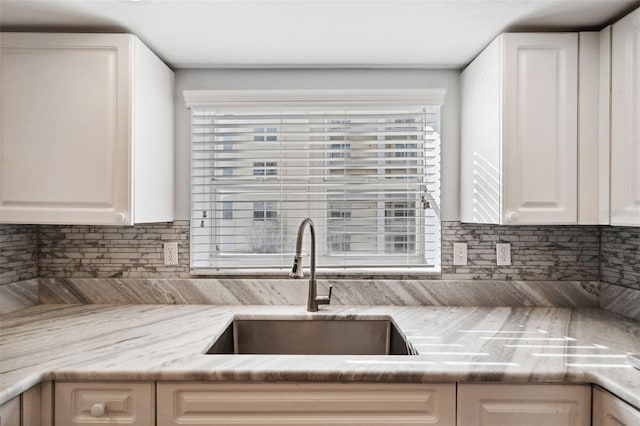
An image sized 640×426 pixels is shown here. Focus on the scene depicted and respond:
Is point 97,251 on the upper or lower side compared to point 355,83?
lower

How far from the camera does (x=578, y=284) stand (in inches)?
80.7

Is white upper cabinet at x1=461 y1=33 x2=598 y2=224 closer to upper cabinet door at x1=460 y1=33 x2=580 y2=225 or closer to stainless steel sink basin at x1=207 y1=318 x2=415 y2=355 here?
upper cabinet door at x1=460 y1=33 x2=580 y2=225

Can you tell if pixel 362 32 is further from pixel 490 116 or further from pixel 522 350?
pixel 522 350

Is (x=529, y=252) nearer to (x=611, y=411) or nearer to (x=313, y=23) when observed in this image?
(x=611, y=411)

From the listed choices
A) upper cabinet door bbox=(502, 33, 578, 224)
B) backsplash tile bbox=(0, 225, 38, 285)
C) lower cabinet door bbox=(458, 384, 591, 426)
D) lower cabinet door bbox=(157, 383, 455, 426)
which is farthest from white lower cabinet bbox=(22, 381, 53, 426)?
upper cabinet door bbox=(502, 33, 578, 224)

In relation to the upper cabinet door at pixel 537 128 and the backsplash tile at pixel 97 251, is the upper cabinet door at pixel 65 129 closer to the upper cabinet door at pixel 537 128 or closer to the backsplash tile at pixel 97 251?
the backsplash tile at pixel 97 251

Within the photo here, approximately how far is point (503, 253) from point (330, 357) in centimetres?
116

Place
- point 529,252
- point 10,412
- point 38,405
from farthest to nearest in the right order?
point 529,252 → point 38,405 → point 10,412

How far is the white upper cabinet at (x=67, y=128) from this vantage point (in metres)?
1.70

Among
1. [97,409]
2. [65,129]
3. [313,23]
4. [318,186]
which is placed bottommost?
[97,409]

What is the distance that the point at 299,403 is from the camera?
1305 mm

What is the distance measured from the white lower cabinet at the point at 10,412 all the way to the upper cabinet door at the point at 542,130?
1792 mm

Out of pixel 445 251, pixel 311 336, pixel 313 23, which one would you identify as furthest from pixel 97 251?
pixel 445 251

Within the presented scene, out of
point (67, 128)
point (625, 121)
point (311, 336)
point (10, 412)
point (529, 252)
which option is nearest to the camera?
point (10, 412)
